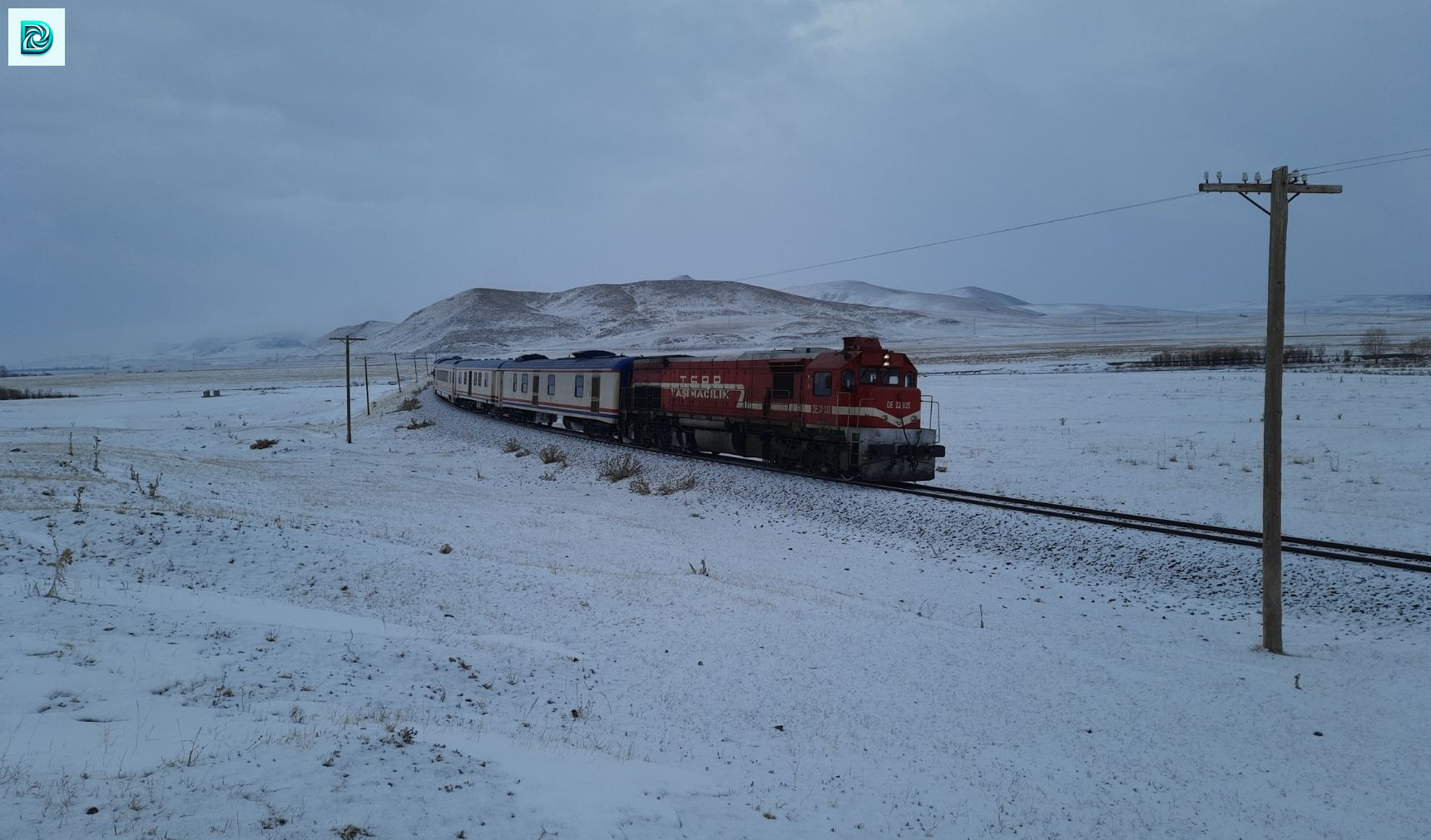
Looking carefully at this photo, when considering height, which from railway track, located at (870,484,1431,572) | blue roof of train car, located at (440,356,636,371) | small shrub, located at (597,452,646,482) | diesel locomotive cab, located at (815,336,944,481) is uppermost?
blue roof of train car, located at (440,356,636,371)

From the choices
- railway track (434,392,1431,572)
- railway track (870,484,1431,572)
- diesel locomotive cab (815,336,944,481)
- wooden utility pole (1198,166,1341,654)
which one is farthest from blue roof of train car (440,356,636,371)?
wooden utility pole (1198,166,1341,654)

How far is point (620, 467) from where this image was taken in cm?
2534

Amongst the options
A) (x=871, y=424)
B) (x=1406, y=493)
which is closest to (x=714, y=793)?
(x=871, y=424)

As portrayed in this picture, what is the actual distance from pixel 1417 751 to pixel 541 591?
10.1m

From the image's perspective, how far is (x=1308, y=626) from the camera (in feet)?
37.6

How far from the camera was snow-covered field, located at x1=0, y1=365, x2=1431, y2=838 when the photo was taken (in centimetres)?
562

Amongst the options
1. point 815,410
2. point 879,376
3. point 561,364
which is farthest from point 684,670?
point 561,364

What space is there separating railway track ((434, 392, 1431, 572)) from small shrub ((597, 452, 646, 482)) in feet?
14.8

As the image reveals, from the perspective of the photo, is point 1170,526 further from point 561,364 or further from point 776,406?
point 561,364

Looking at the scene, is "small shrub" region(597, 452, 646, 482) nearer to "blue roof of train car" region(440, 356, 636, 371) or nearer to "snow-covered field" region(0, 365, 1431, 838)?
"snow-covered field" region(0, 365, 1431, 838)

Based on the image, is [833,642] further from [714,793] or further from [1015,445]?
[1015,445]

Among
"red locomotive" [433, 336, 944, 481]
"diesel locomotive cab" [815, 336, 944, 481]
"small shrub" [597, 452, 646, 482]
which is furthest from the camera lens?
"small shrub" [597, 452, 646, 482]

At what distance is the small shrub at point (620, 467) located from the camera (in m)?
24.5

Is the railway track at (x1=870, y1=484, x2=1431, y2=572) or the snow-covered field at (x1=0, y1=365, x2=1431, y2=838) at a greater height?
the railway track at (x1=870, y1=484, x2=1431, y2=572)
